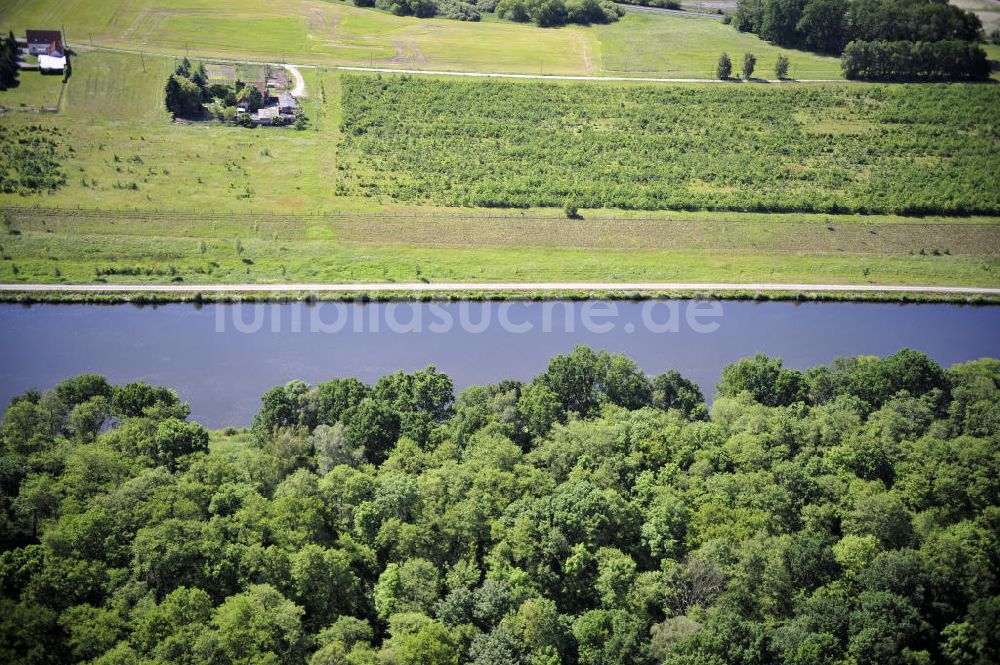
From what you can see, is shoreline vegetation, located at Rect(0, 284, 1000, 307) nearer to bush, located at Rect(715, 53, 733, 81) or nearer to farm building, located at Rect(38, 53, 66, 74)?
farm building, located at Rect(38, 53, 66, 74)

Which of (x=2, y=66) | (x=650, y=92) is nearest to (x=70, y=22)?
(x=2, y=66)

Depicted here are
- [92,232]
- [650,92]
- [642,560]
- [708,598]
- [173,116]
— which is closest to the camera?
[708,598]

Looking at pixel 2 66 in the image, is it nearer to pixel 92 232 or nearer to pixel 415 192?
pixel 92 232

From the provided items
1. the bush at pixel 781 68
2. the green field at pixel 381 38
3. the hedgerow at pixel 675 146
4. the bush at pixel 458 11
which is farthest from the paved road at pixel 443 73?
the bush at pixel 458 11

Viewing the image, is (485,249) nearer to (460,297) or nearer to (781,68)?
(460,297)

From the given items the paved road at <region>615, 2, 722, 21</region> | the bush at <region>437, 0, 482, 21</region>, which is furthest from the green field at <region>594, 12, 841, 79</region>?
the bush at <region>437, 0, 482, 21</region>

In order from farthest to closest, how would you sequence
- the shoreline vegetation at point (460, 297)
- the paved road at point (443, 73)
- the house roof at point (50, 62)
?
the paved road at point (443, 73) < the house roof at point (50, 62) < the shoreline vegetation at point (460, 297)

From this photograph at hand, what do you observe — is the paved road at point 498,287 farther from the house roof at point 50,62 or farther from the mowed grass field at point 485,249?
the house roof at point 50,62

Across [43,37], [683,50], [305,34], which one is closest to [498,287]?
[305,34]
